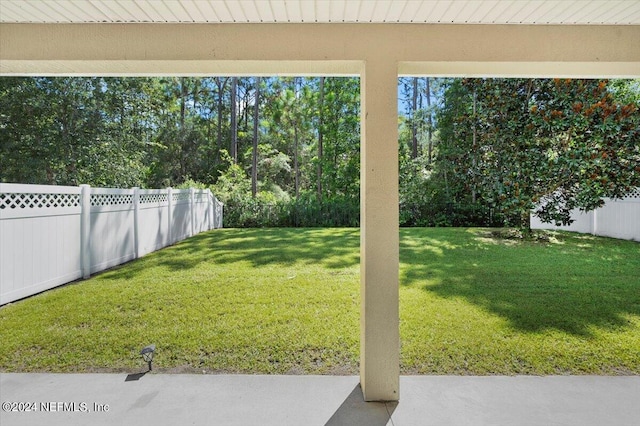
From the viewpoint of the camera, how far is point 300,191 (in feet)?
49.7

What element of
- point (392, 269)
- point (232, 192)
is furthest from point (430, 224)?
point (392, 269)

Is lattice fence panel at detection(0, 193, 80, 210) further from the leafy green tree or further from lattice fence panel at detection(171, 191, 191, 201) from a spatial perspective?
the leafy green tree

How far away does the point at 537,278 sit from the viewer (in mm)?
4852

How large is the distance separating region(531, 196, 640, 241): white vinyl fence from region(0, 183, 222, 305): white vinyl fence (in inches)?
314

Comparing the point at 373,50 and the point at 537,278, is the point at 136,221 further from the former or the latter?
the point at 537,278

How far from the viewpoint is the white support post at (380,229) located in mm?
2031

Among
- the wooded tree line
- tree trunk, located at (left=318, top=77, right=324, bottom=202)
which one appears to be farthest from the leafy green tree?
tree trunk, located at (left=318, top=77, right=324, bottom=202)

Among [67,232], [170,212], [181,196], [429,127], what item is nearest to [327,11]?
[67,232]

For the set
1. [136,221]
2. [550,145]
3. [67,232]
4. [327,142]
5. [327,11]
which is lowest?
[67,232]

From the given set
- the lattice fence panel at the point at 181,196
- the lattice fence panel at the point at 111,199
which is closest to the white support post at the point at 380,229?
the lattice fence panel at the point at 111,199

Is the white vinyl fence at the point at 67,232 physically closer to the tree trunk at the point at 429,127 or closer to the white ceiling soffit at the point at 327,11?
the white ceiling soffit at the point at 327,11

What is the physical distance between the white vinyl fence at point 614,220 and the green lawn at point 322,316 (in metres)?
1.65

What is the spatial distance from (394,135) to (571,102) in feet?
20.0

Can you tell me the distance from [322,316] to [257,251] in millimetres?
3197
